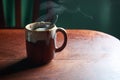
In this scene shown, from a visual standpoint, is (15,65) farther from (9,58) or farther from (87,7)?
→ (87,7)

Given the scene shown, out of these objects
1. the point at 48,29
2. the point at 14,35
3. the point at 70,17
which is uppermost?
the point at 48,29

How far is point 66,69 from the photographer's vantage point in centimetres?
86

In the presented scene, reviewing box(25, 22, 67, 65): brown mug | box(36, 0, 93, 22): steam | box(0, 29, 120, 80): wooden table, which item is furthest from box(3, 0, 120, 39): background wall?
box(25, 22, 67, 65): brown mug

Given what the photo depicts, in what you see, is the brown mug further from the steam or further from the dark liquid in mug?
the steam

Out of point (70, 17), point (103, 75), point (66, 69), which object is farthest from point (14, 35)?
point (70, 17)

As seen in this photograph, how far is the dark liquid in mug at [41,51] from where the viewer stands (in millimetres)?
869

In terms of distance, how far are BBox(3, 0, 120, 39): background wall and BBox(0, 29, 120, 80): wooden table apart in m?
0.74

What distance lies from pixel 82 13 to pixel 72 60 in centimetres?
108

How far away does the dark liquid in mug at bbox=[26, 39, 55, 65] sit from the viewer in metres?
0.87

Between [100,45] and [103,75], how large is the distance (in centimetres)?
24

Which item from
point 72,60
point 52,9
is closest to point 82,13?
point 52,9

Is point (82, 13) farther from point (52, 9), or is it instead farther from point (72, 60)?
point (72, 60)

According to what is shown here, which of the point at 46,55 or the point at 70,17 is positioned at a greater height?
the point at 46,55

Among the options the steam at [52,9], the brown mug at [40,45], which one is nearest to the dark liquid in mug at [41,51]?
the brown mug at [40,45]
